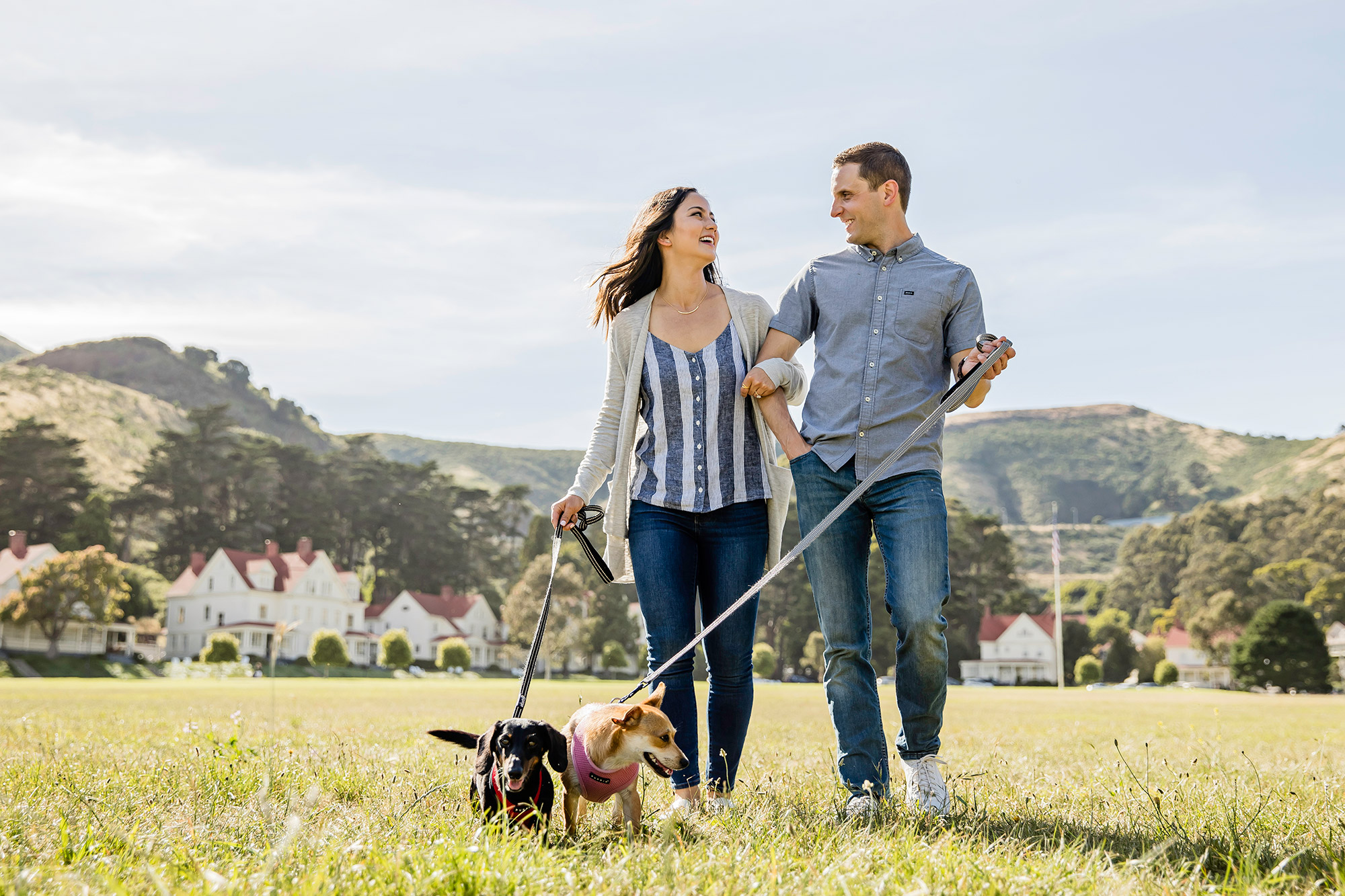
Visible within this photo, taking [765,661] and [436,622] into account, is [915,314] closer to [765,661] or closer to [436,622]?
[765,661]

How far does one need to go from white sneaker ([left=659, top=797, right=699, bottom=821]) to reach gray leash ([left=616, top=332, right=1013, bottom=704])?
1.38 ft

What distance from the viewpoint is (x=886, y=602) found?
4031 millimetres

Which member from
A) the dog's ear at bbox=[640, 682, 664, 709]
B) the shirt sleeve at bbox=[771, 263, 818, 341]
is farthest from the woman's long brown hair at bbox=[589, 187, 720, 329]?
the dog's ear at bbox=[640, 682, 664, 709]

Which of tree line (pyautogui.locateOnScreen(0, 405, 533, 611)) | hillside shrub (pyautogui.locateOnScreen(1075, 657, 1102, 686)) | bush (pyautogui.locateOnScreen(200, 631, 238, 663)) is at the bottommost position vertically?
hillside shrub (pyautogui.locateOnScreen(1075, 657, 1102, 686))

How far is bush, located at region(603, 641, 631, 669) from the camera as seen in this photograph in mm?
57562

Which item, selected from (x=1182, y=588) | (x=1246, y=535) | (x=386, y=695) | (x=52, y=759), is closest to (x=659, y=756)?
(x=52, y=759)

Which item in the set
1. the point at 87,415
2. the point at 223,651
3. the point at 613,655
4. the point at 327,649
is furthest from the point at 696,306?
the point at 87,415

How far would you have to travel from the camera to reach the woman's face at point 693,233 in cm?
438

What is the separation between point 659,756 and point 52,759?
3.83 metres

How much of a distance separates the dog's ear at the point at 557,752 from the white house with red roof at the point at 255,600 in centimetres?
6502

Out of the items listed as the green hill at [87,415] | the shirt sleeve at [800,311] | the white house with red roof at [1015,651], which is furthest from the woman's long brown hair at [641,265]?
the green hill at [87,415]

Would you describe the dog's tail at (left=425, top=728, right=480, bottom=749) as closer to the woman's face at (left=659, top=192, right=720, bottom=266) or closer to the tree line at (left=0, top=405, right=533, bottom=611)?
the woman's face at (left=659, top=192, right=720, bottom=266)

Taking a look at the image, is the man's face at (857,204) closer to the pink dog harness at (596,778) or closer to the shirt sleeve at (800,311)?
the shirt sleeve at (800,311)

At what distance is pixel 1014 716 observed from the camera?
16.0m
